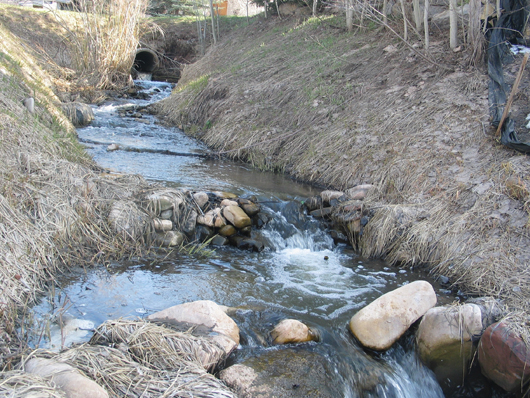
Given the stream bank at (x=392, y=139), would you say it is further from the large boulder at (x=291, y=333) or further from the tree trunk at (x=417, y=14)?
the large boulder at (x=291, y=333)

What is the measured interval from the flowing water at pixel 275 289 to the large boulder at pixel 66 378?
0.28 meters

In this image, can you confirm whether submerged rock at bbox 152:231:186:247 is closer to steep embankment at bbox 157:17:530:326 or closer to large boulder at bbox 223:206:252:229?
large boulder at bbox 223:206:252:229

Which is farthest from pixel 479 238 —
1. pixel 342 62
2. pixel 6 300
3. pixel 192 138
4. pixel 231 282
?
pixel 192 138

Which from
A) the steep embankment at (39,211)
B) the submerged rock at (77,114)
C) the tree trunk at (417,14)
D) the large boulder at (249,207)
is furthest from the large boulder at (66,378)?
the tree trunk at (417,14)

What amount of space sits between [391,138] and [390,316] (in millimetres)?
3977

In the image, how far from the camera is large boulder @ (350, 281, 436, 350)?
3.32 metres

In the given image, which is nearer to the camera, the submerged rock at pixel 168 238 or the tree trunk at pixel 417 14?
the submerged rock at pixel 168 238

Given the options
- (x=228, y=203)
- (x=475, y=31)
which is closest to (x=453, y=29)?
(x=475, y=31)

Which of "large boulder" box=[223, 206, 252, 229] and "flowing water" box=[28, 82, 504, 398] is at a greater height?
"large boulder" box=[223, 206, 252, 229]

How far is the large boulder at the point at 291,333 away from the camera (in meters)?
3.15

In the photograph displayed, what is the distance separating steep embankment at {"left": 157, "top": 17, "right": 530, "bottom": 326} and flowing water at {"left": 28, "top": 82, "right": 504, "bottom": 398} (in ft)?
1.69

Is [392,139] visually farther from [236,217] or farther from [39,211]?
[39,211]

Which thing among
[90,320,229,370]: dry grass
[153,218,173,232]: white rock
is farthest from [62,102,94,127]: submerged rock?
[90,320,229,370]: dry grass

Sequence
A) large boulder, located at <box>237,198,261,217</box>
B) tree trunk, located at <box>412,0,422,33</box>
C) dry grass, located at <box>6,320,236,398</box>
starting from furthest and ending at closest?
tree trunk, located at <box>412,0,422,33</box>
large boulder, located at <box>237,198,261,217</box>
dry grass, located at <box>6,320,236,398</box>
